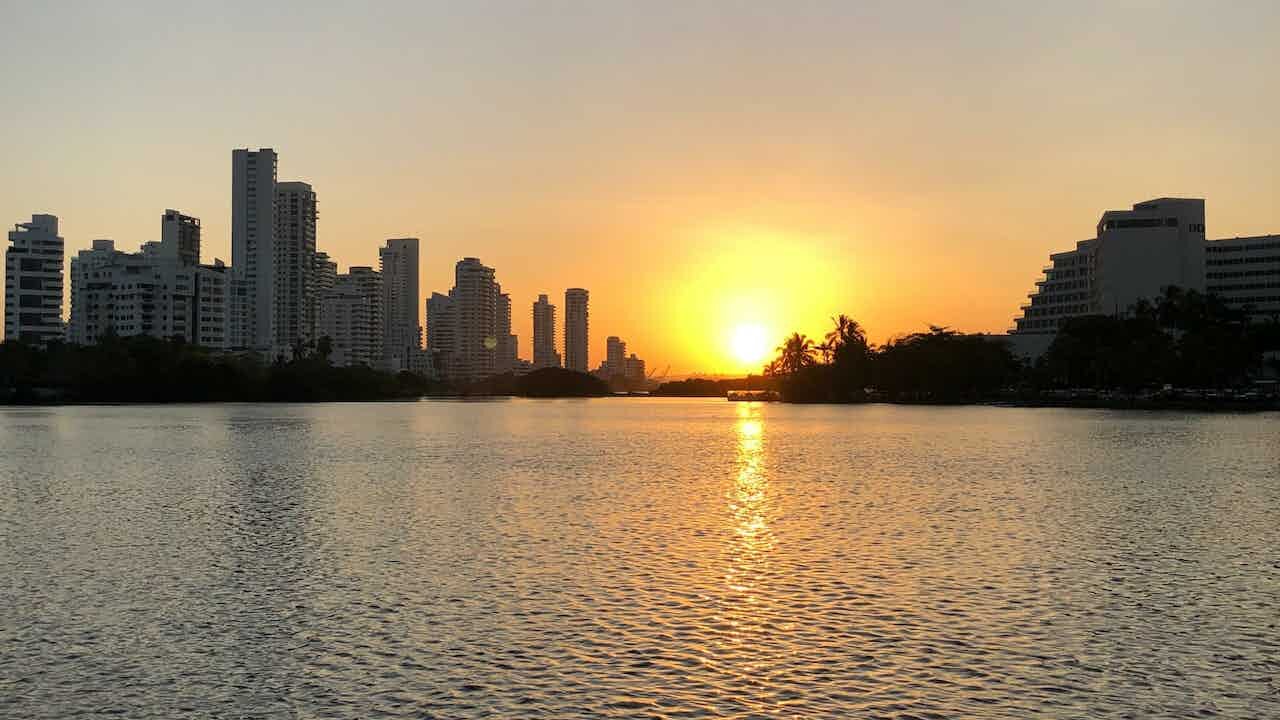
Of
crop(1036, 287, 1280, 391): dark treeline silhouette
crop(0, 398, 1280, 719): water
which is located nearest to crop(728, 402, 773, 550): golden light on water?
crop(0, 398, 1280, 719): water

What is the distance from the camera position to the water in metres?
18.9

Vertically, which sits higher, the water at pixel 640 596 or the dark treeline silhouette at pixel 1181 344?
the dark treeline silhouette at pixel 1181 344

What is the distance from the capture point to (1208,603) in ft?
86.3

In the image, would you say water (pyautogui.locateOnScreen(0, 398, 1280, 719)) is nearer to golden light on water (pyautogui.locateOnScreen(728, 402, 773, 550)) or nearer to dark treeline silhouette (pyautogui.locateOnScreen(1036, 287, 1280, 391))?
golden light on water (pyautogui.locateOnScreen(728, 402, 773, 550))

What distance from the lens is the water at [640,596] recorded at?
1891 cm

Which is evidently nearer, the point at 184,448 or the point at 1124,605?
the point at 1124,605

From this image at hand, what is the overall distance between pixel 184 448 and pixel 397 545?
197 feet

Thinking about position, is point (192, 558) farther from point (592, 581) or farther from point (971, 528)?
point (971, 528)

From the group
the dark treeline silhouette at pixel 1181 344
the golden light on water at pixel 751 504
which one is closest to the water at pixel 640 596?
the golden light on water at pixel 751 504

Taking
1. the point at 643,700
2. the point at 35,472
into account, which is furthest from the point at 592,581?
the point at 35,472

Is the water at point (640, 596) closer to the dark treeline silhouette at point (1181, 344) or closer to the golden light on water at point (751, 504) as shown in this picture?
the golden light on water at point (751, 504)

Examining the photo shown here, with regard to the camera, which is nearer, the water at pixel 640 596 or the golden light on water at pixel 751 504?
the water at pixel 640 596

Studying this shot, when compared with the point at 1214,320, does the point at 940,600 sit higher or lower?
lower

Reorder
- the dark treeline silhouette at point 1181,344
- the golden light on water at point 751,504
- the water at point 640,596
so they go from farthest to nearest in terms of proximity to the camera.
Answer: the dark treeline silhouette at point 1181,344 < the golden light on water at point 751,504 < the water at point 640,596
